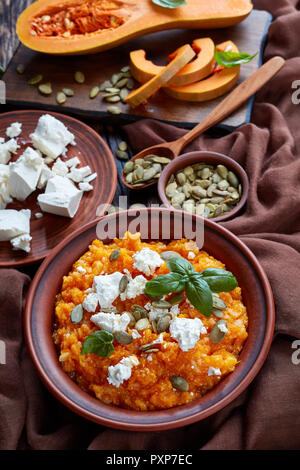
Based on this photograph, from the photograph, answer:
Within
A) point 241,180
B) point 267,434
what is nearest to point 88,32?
point 241,180

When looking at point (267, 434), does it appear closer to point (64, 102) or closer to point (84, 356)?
point (84, 356)

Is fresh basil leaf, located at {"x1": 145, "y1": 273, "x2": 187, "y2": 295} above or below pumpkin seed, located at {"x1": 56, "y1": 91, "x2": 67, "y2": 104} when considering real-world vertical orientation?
below

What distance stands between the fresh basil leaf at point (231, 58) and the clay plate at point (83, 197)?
32.4 inches

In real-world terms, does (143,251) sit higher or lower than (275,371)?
higher

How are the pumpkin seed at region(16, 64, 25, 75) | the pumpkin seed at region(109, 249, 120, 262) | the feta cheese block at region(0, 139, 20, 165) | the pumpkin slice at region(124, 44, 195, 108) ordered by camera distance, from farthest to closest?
1. the pumpkin seed at region(16, 64, 25, 75)
2. the pumpkin slice at region(124, 44, 195, 108)
3. the feta cheese block at region(0, 139, 20, 165)
4. the pumpkin seed at region(109, 249, 120, 262)

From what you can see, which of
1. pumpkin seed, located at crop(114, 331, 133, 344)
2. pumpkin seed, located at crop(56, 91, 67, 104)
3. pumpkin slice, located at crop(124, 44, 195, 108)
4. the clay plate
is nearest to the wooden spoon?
the clay plate

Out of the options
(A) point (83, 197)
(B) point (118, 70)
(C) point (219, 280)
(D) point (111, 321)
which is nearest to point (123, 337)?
(D) point (111, 321)

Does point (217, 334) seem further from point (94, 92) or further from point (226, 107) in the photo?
point (94, 92)

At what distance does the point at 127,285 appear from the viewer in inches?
73.6

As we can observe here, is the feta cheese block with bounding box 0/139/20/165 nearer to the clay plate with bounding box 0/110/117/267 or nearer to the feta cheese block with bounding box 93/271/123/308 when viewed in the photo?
the clay plate with bounding box 0/110/117/267

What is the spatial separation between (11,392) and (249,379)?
93 centimetres

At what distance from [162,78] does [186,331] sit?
4.99 ft

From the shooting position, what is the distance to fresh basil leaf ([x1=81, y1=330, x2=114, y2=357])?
1.72 metres

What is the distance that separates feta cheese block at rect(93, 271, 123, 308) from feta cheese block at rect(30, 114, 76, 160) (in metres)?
0.97
